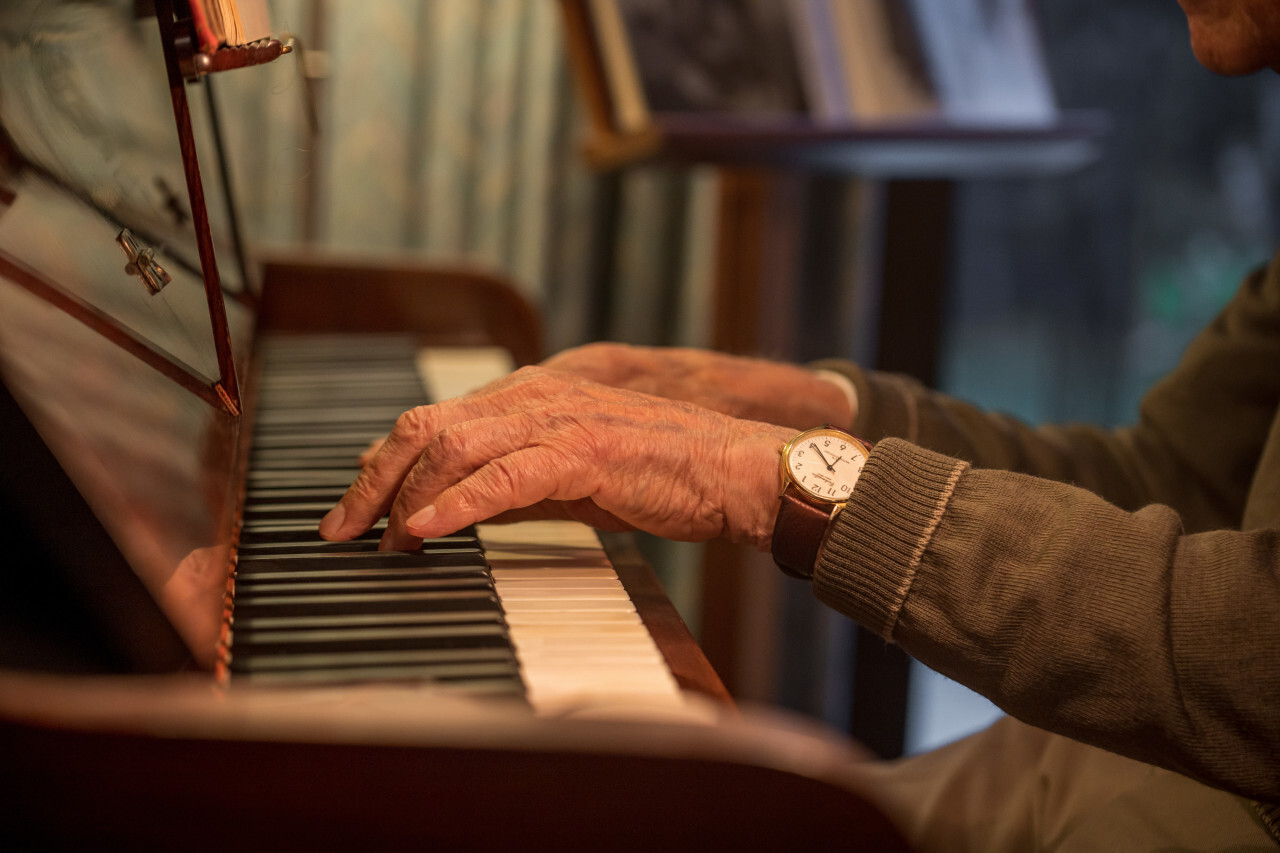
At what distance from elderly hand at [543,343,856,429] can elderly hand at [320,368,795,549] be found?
25 centimetres

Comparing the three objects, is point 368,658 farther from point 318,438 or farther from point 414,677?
point 318,438

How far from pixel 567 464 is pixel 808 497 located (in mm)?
168

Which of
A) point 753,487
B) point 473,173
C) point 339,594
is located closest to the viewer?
point 339,594

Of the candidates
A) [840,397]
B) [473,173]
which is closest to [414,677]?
[840,397]

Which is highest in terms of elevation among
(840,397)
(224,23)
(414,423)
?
(224,23)

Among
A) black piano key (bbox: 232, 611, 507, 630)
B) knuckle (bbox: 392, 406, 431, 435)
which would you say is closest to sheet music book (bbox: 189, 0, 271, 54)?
knuckle (bbox: 392, 406, 431, 435)

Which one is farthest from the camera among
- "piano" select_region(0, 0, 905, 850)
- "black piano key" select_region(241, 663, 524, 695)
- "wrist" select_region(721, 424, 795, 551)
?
"wrist" select_region(721, 424, 795, 551)

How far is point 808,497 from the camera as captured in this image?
739 mm

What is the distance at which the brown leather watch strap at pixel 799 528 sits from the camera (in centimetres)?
74

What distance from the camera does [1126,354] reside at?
2490 mm

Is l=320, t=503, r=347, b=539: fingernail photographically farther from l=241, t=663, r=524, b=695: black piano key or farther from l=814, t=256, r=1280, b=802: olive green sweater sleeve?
l=814, t=256, r=1280, b=802: olive green sweater sleeve

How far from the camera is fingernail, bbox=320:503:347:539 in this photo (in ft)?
2.50

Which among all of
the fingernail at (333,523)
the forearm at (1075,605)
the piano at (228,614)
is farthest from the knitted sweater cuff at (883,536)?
the fingernail at (333,523)

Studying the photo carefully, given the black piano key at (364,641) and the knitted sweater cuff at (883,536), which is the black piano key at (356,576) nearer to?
the black piano key at (364,641)
